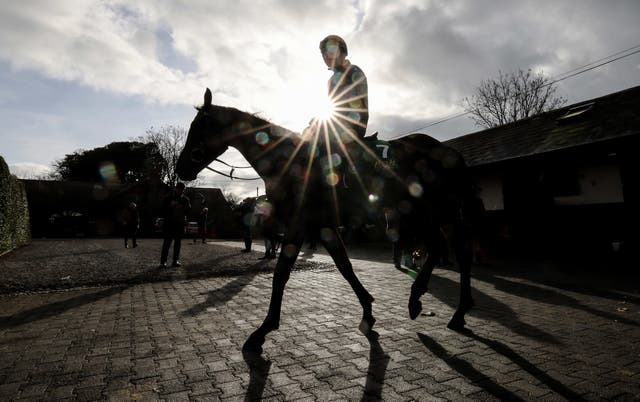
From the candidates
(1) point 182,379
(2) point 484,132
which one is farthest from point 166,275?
(2) point 484,132

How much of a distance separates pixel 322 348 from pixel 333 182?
1.63 meters

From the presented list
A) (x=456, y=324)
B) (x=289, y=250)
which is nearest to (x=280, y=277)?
(x=289, y=250)

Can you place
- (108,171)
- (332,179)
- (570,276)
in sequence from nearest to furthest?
1. (332,179)
2. (570,276)
3. (108,171)

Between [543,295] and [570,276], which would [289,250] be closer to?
[543,295]

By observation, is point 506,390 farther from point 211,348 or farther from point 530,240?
point 530,240

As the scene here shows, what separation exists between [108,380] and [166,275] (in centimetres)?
608

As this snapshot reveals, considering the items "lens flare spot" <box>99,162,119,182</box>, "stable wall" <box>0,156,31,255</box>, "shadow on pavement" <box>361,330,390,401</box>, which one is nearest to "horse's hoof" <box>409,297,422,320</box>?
"shadow on pavement" <box>361,330,390,401</box>

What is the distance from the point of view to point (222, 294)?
20.4 feet

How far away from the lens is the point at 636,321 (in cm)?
416

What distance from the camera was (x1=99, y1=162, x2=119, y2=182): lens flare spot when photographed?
159 ft

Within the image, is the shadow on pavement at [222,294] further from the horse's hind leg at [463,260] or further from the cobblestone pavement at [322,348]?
the horse's hind leg at [463,260]

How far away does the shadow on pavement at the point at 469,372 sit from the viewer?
2406 mm

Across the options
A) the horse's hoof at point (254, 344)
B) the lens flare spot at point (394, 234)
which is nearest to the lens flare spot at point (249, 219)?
the lens flare spot at point (394, 234)

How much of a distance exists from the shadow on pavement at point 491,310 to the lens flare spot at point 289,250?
2.49 meters
